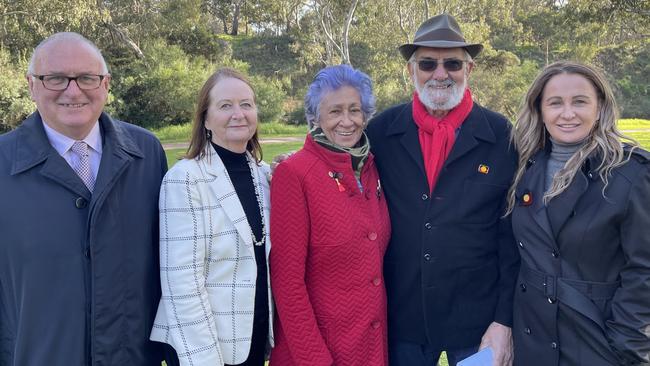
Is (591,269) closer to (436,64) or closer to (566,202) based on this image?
(566,202)

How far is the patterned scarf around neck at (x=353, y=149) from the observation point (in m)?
2.63

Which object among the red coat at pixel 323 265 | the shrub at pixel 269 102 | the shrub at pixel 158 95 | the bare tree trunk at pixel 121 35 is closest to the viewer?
the red coat at pixel 323 265

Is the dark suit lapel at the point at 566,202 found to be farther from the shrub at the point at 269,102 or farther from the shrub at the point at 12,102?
the shrub at the point at 269,102

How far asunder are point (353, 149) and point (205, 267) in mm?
896

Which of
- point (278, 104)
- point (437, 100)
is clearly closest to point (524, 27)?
point (278, 104)

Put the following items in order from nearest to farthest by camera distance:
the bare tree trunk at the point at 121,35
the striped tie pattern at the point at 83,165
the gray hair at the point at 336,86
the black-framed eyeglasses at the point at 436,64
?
the striped tie pattern at the point at 83,165 < the gray hair at the point at 336,86 < the black-framed eyeglasses at the point at 436,64 < the bare tree trunk at the point at 121,35

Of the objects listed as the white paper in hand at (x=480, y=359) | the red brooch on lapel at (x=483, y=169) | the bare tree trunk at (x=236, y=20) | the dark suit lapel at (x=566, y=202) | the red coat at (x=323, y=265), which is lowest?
the white paper in hand at (x=480, y=359)

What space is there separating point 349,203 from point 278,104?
26.8m

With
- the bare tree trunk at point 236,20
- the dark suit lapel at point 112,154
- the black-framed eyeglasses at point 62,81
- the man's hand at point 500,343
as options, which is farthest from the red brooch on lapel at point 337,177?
the bare tree trunk at point 236,20

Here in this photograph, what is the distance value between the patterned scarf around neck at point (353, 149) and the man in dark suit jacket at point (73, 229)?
2.72 feet

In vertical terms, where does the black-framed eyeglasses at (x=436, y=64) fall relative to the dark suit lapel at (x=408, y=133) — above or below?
above

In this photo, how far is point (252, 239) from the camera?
2.56 metres

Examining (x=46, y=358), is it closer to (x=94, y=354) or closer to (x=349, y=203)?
(x=94, y=354)

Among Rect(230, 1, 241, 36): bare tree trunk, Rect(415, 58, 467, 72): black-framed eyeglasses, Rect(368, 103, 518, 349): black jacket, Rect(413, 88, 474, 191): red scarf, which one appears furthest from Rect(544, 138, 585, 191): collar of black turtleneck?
Rect(230, 1, 241, 36): bare tree trunk
